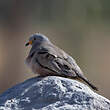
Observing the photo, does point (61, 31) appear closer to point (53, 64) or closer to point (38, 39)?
point (38, 39)

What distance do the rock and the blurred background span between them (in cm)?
1085

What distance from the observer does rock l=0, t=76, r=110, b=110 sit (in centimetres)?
721

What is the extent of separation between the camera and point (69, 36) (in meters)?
21.2

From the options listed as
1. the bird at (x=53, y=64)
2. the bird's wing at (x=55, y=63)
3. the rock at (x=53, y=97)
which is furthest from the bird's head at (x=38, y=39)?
the rock at (x=53, y=97)

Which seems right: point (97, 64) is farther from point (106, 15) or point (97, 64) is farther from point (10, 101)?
point (10, 101)

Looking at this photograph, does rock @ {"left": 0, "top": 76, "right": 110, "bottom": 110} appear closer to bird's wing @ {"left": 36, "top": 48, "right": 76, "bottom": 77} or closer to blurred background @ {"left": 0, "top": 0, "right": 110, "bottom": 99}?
bird's wing @ {"left": 36, "top": 48, "right": 76, "bottom": 77}

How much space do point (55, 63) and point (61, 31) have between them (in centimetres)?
1295

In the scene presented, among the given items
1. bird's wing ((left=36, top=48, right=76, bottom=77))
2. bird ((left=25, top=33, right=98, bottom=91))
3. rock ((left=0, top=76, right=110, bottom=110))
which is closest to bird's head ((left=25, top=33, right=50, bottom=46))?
bird ((left=25, top=33, right=98, bottom=91))

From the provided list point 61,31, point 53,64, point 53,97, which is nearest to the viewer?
point 53,97

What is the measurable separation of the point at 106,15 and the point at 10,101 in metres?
15.6

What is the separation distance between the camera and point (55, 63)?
8.53 metres

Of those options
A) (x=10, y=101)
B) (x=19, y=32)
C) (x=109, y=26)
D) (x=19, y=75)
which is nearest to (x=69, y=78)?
(x=10, y=101)

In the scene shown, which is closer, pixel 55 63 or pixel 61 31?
pixel 55 63

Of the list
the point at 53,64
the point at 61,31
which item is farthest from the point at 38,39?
the point at 61,31
